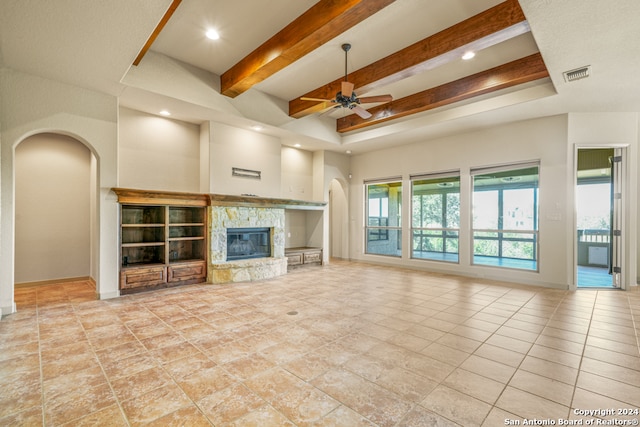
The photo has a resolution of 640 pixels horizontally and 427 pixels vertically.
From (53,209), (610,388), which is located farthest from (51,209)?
(610,388)

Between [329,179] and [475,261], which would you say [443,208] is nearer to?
[475,261]

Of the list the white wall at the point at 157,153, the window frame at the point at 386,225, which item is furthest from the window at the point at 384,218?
the white wall at the point at 157,153

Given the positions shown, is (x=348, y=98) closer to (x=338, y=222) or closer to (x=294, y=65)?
(x=294, y=65)

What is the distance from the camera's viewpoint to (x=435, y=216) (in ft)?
24.1

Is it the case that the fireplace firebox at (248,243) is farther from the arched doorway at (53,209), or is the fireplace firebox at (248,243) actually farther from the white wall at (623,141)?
the white wall at (623,141)

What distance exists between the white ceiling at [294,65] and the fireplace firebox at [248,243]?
7.46ft

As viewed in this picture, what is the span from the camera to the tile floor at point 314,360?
1.96 metres

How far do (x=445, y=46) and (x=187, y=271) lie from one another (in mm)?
5484

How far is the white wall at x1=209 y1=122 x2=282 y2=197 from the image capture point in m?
5.96

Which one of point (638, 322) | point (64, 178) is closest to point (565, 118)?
point (638, 322)

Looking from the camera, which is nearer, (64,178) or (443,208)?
(64,178)

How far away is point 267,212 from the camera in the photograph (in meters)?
6.62

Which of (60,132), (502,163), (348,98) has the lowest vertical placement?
(502,163)

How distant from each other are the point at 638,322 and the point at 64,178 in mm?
9012
